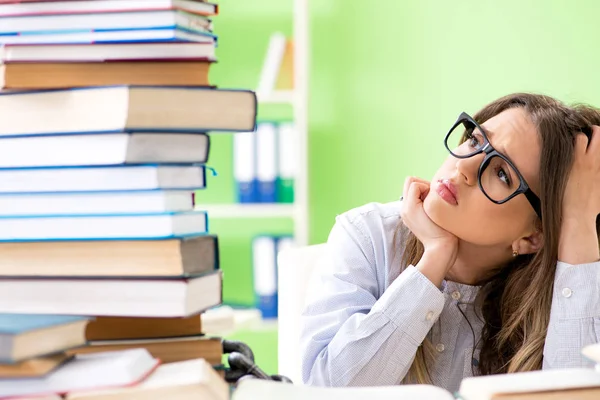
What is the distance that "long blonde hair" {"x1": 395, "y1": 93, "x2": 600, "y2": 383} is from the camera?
1.59 m

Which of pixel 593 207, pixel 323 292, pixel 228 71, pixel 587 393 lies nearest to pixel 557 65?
pixel 228 71

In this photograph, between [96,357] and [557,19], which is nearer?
[96,357]

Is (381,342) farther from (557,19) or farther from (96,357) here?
(557,19)

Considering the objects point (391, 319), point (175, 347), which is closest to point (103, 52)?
point (175, 347)

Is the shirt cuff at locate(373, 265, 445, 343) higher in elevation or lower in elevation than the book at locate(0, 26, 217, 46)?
lower

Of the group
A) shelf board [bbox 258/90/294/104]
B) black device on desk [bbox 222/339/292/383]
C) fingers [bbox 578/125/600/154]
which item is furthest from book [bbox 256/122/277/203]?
black device on desk [bbox 222/339/292/383]

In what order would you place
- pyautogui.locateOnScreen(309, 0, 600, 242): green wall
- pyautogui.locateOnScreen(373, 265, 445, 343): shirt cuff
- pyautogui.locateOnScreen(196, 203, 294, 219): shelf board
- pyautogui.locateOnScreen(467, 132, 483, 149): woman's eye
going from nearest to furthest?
pyautogui.locateOnScreen(373, 265, 445, 343): shirt cuff → pyautogui.locateOnScreen(467, 132, 483, 149): woman's eye → pyautogui.locateOnScreen(309, 0, 600, 242): green wall → pyautogui.locateOnScreen(196, 203, 294, 219): shelf board

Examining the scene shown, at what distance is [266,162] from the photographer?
341cm

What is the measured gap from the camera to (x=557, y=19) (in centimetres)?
326

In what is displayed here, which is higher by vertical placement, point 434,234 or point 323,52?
point 323,52

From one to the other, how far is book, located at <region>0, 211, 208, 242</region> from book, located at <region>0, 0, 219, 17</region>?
8.3 inches

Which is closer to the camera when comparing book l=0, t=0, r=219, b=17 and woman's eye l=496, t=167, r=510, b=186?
book l=0, t=0, r=219, b=17

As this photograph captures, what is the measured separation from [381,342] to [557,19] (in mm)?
2154

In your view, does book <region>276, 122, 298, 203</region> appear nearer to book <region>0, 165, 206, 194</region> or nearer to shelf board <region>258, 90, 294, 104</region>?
shelf board <region>258, 90, 294, 104</region>
